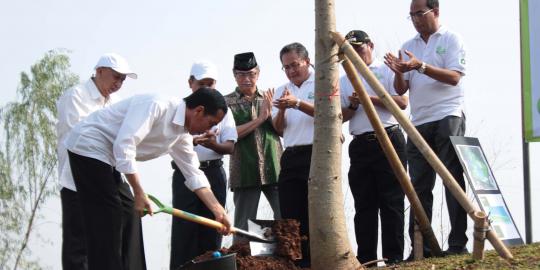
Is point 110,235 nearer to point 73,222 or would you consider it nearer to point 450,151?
point 73,222

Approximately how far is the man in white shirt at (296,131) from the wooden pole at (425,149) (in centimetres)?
82

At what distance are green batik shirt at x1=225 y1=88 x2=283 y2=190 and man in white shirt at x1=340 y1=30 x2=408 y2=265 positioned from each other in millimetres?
851

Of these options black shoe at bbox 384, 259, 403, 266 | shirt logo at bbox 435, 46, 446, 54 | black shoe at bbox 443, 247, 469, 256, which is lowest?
black shoe at bbox 384, 259, 403, 266

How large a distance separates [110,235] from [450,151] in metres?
2.73

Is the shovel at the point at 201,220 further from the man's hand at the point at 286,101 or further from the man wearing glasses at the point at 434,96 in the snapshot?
the man wearing glasses at the point at 434,96

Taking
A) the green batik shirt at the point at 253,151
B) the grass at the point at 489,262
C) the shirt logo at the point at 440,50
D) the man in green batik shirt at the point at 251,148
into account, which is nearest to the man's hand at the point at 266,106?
the man in green batik shirt at the point at 251,148

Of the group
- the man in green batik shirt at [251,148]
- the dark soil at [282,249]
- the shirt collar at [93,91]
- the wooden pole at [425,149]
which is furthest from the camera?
the man in green batik shirt at [251,148]

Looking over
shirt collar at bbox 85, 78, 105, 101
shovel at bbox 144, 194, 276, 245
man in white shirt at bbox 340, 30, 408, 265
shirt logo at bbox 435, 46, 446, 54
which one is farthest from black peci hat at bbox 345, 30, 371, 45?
shirt collar at bbox 85, 78, 105, 101

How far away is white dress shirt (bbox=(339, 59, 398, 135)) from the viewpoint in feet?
23.4

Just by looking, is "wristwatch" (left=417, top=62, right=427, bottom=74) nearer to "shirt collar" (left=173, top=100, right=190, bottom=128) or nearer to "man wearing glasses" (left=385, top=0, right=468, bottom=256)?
"man wearing glasses" (left=385, top=0, right=468, bottom=256)

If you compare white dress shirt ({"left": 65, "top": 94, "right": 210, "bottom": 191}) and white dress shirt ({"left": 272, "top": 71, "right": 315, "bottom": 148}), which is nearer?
white dress shirt ({"left": 65, "top": 94, "right": 210, "bottom": 191})

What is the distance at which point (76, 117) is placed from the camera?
7062 millimetres

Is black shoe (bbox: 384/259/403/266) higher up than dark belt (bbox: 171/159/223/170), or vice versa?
dark belt (bbox: 171/159/223/170)

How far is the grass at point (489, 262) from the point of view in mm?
5871
